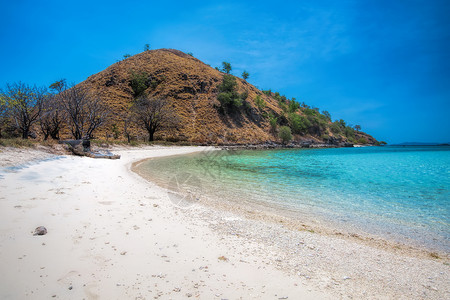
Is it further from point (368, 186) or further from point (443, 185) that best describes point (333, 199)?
point (443, 185)

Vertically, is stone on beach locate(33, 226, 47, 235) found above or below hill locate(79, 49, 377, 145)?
below

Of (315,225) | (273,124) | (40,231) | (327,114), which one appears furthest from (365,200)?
(327,114)

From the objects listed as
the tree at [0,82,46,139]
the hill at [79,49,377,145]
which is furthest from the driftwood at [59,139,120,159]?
the hill at [79,49,377,145]

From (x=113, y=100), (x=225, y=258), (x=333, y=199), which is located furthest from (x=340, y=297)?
(x=113, y=100)

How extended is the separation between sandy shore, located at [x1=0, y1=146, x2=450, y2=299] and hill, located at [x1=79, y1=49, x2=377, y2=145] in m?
46.1

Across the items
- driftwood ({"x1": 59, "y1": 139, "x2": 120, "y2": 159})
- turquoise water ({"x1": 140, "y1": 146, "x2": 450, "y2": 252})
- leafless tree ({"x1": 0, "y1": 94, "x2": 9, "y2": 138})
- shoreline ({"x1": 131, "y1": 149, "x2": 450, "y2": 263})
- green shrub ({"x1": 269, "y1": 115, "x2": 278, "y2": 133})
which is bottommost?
shoreline ({"x1": 131, "y1": 149, "x2": 450, "y2": 263})

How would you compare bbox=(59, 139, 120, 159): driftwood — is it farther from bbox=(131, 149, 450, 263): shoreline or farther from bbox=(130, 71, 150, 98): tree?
bbox=(130, 71, 150, 98): tree

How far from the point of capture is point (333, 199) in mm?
8227

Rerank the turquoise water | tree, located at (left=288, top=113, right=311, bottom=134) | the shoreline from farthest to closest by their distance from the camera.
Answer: tree, located at (left=288, top=113, right=311, bottom=134) → the turquoise water → the shoreline

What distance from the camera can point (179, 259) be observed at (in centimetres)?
331

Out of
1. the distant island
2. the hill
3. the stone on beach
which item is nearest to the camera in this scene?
the stone on beach

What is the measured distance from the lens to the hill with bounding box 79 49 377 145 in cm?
5641

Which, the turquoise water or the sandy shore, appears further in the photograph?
the turquoise water

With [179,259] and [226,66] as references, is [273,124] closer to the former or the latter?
[226,66]
